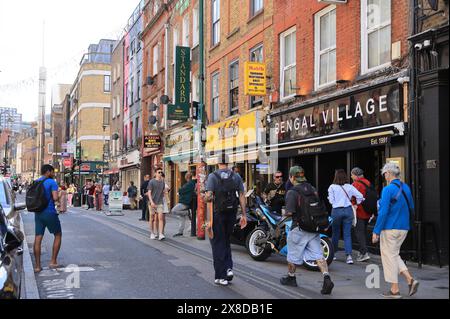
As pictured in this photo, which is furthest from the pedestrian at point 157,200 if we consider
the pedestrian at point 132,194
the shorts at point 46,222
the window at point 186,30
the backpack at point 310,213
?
the pedestrian at point 132,194

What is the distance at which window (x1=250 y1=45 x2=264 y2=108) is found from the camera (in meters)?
17.1

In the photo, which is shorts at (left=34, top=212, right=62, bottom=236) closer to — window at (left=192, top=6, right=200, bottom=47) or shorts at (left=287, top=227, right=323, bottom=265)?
shorts at (left=287, top=227, right=323, bottom=265)

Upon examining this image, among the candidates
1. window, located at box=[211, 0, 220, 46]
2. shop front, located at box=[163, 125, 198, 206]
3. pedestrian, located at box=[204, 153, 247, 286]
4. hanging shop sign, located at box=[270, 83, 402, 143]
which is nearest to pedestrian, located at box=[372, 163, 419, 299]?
pedestrian, located at box=[204, 153, 247, 286]

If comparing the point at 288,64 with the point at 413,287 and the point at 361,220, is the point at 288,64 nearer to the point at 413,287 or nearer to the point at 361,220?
the point at 361,220

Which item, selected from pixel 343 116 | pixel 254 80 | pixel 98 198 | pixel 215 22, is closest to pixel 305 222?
pixel 343 116

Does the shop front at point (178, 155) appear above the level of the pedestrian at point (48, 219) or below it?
above

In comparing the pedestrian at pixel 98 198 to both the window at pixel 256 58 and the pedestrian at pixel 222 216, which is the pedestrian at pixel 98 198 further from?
the pedestrian at pixel 222 216

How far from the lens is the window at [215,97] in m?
21.2

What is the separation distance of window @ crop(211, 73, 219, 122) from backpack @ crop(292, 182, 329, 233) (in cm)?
1428

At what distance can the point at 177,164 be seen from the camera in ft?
85.9

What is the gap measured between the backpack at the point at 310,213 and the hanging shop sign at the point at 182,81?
52.6 feet

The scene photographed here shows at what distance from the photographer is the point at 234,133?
18.7 m
